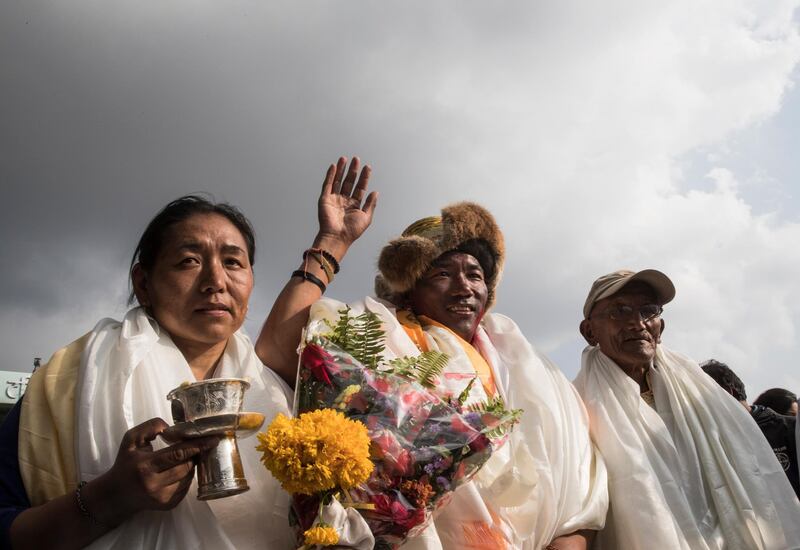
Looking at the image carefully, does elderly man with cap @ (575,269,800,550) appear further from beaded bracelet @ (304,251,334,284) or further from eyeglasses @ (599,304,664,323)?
beaded bracelet @ (304,251,334,284)

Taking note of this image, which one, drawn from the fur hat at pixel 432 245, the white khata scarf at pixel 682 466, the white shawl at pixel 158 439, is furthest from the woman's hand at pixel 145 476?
the white khata scarf at pixel 682 466

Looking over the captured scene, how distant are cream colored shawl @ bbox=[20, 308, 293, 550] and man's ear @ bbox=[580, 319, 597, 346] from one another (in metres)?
2.64

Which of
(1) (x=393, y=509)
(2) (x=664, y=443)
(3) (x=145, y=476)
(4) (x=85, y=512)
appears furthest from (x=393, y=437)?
(2) (x=664, y=443)

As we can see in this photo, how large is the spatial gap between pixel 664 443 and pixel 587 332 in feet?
3.16

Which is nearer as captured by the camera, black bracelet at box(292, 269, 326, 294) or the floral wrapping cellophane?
the floral wrapping cellophane

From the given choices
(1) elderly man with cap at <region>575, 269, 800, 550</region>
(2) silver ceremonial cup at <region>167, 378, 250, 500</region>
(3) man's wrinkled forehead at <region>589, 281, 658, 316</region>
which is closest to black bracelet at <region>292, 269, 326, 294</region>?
(2) silver ceremonial cup at <region>167, 378, 250, 500</region>

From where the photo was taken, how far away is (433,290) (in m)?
3.84

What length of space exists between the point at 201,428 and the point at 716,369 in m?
5.26

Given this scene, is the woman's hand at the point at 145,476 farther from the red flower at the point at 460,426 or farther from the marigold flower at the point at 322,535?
the red flower at the point at 460,426

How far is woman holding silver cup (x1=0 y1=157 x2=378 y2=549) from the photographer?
2.12m

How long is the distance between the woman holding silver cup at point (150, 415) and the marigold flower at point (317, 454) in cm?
26

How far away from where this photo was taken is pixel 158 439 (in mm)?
2369

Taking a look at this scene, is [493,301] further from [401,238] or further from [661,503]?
A: [661,503]

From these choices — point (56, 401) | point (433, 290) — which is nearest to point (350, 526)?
point (56, 401)
